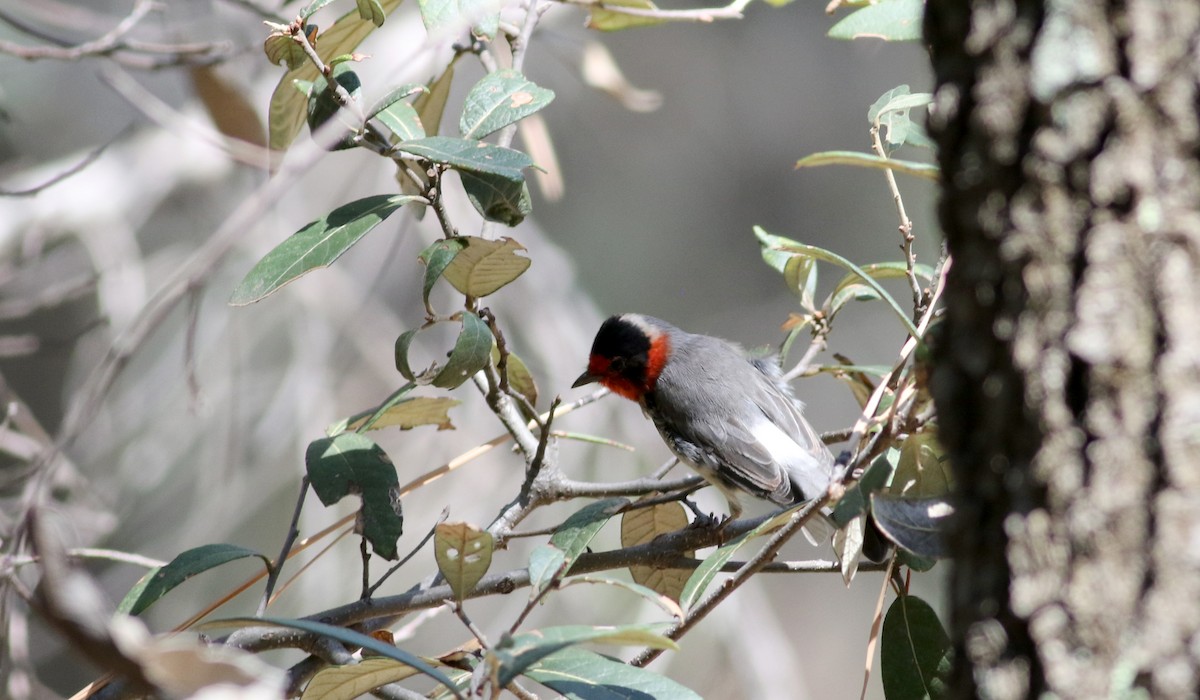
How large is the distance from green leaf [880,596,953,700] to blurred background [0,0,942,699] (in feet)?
4.09

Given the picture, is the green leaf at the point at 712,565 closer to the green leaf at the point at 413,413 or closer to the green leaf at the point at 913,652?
the green leaf at the point at 913,652

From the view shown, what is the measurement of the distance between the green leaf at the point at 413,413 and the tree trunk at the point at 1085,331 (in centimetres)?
125

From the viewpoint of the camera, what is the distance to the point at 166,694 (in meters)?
0.85

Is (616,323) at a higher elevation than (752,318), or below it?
higher

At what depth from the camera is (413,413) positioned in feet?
6.40

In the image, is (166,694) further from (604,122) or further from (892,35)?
(604,122)

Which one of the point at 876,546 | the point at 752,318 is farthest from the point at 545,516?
the point at 876,546

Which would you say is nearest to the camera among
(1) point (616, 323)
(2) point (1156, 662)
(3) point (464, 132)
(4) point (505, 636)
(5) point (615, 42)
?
(2) point (1156, 662)

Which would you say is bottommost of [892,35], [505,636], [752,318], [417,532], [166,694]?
[752,318]

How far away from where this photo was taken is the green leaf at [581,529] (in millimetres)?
1497

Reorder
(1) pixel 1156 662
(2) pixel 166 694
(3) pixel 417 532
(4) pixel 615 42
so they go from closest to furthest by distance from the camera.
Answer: (1) pixel 1156 662 → (2) pixel 166 694 → (3) pixel 417 532 → (4) pixel 615 42

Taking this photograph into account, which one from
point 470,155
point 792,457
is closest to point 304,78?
point 470,155

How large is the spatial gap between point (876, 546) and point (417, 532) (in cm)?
311

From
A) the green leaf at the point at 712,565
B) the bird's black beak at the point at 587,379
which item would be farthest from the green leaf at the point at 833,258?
the bird's black beak at the point at 587,379
